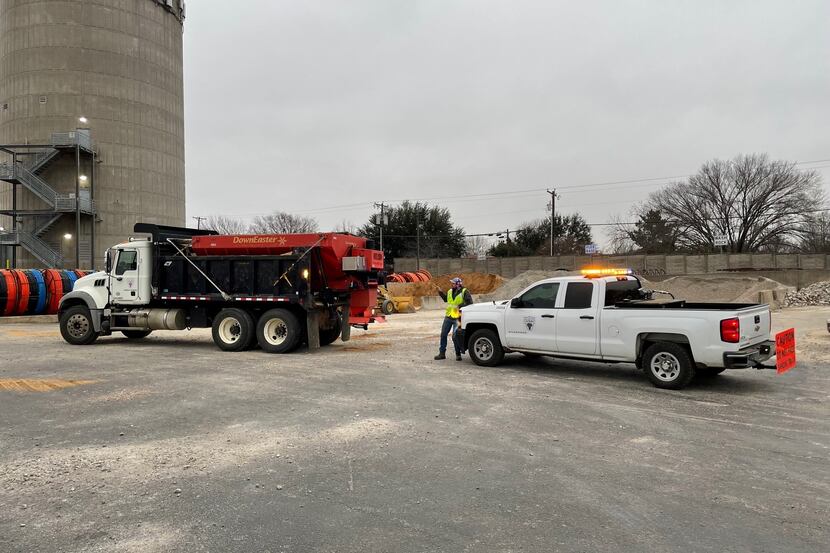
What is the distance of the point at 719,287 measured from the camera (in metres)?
32.2

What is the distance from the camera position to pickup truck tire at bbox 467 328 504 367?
1105cm

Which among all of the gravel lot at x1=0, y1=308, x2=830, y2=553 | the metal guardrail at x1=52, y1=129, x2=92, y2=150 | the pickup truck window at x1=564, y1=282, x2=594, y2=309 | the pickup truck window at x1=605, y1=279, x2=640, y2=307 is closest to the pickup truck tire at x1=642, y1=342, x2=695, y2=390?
the gravel lot at x1=0, y1=308, x2=830, y2=553

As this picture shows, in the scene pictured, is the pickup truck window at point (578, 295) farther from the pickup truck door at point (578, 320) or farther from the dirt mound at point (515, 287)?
the dirt mound at point (515, 287)

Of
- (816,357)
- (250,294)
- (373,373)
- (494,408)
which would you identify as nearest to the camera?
(494,408)

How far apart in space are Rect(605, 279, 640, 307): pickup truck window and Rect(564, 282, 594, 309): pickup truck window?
0.30 metres

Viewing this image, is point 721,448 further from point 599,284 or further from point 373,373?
point 373,373

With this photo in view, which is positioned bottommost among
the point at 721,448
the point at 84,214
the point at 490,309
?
the point at 721,448

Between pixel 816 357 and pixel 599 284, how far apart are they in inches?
246

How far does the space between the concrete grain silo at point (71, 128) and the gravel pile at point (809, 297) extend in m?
47.6

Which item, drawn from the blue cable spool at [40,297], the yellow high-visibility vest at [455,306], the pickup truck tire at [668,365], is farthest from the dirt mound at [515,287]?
the pickup truck tire at [668,365]

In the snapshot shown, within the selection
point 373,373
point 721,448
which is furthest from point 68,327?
point 721,448

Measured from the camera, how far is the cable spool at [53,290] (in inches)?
918

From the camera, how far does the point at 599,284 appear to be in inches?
385

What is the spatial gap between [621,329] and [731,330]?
164 cm
